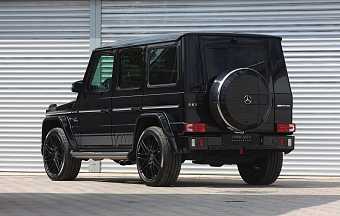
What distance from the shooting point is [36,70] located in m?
14.1

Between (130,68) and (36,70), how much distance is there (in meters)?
4.49

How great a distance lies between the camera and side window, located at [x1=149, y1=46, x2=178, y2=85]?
31.0ft

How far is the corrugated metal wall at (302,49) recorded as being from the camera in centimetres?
1312

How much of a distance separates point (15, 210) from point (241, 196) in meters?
2.82

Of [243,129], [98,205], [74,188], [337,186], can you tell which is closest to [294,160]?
[337,186]

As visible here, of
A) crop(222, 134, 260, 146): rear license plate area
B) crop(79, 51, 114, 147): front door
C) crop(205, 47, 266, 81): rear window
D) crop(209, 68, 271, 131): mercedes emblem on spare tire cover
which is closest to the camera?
crop(209, 68, 271, 131): mercedes emblem on spare tire cover

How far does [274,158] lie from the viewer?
1009 centimetres

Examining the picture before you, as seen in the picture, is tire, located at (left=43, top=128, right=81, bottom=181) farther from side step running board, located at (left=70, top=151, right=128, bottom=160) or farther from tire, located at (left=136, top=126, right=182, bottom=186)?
tire, located at (left=136, top=126, right=182, bottom=186)

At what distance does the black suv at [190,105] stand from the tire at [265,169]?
2cm

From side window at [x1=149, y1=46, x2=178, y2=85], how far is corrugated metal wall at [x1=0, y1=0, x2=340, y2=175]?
4.00 metres

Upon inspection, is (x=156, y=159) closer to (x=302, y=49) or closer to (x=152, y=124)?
(x=152, y=124)

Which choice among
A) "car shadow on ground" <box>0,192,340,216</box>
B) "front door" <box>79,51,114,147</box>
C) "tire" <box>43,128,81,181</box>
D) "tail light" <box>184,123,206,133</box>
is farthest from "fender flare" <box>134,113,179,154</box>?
"tire" <box>43,128,81,181</box>

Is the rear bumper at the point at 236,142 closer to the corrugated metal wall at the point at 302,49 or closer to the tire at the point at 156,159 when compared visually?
the tire at the point at 156,159

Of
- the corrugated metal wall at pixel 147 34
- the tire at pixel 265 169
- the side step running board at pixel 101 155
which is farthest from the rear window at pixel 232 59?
the corrugated metal wall at pixel 147 34
